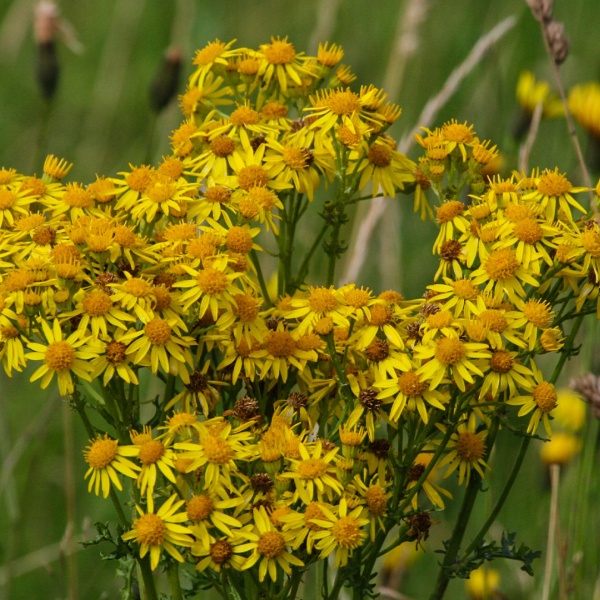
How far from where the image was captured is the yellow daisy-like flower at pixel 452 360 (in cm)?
238

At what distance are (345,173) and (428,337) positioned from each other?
665 mm

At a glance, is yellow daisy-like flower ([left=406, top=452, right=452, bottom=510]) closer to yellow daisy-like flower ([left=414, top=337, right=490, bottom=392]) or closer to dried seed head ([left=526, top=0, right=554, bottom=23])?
yellow daisy-like flower ([left=414, top=337, right=490, bottom=392])

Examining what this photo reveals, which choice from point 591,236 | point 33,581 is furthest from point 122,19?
point 591,236

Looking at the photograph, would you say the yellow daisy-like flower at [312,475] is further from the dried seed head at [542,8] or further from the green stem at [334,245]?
the dried seed head at [542,8]

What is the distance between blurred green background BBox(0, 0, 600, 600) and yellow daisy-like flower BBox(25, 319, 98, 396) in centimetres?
100

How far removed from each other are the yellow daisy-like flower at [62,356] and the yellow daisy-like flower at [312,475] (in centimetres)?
61

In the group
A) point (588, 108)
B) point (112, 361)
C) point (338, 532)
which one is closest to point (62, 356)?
point (112, 361)

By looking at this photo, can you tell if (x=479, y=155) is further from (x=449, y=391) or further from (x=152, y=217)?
(x=152, y=217)

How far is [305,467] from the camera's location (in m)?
2.36

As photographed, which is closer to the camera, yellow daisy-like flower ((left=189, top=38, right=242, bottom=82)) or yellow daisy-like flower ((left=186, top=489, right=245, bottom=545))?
yellow daisy-like flower ((left=186, top=489, right=245, bottom=545))

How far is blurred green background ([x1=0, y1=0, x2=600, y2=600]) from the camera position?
180 inches

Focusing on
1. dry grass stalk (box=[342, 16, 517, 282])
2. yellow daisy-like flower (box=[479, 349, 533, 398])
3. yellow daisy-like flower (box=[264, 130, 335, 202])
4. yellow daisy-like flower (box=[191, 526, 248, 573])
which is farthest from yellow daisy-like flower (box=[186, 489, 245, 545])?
dry grass stalk (box=[342, 16, 517, 282])

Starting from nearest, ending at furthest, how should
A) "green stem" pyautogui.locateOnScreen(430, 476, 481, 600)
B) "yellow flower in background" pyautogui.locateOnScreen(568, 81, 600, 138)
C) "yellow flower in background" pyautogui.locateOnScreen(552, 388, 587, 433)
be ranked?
1. "green stem" pyautogui.locateOnScreen(430, 476, 481, 600)
2. "yellow flower in background" pyautogui.locateOnScreen(552, 388, 587, 433)
3. "yellow flower in background" pyautogui.locateOnScreen(568, 81, 600, 138)

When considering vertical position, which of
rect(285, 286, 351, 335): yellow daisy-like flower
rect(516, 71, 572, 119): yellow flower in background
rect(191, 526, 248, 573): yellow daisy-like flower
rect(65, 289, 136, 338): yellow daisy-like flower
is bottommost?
rect(191, 526, 248, 573): yellow daisy-like flower
